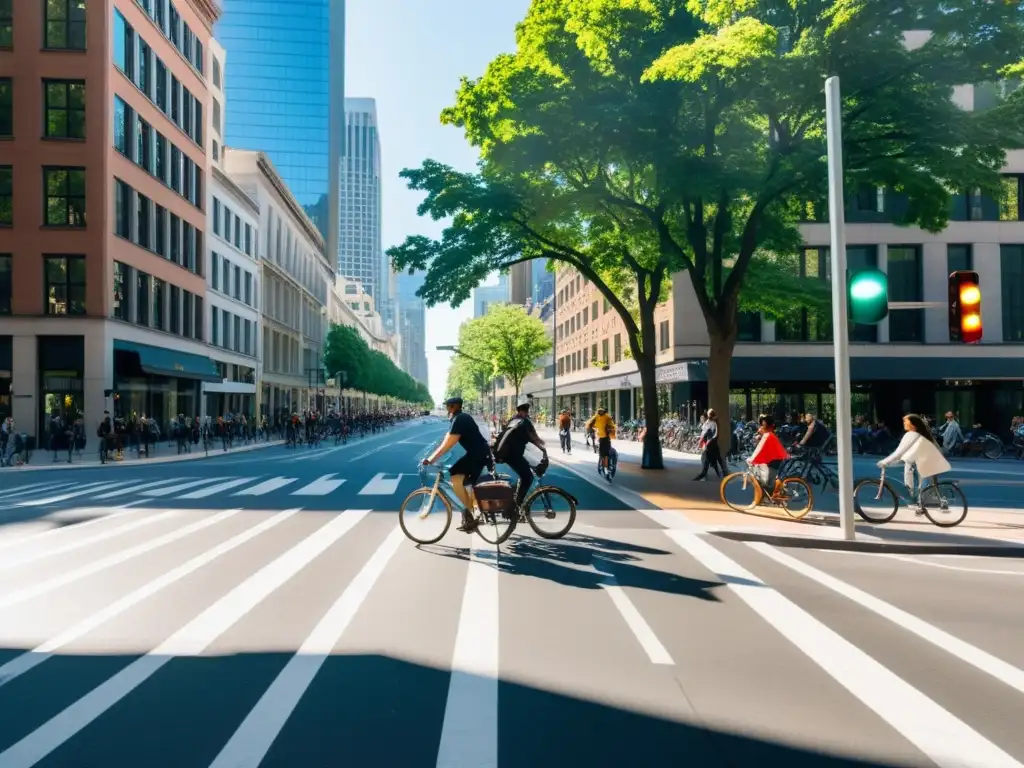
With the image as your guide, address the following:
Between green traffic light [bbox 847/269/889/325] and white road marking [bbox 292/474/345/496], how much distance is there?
11.0m

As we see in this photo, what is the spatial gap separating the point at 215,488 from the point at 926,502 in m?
14.0

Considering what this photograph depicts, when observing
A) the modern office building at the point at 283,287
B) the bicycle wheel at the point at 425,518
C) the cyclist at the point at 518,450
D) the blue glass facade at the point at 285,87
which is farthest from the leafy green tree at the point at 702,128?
the blue glass facade at the point at 285,87

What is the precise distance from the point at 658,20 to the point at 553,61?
8.45ft

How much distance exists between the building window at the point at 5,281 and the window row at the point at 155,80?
9653mm

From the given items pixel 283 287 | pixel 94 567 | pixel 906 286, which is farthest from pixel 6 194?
pixel 906 286

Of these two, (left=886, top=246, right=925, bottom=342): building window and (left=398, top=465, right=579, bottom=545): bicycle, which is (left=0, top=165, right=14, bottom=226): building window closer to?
(left=398, top=465, right=579, bottom=545): bicycle

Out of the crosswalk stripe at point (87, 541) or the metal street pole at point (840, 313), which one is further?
the metal street pole at point (840, 313)

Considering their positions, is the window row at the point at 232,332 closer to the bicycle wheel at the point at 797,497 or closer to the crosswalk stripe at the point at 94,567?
the crosswalk stripe at the point at 94,567

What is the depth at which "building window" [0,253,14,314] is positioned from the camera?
32594 millimetres

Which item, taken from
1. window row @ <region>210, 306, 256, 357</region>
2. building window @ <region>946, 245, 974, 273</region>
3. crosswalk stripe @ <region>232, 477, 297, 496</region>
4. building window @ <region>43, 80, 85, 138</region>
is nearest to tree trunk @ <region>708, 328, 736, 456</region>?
crosswalk stripe @ <region>232, 477, 297, 496</region>

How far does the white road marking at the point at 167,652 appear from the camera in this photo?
161 inches

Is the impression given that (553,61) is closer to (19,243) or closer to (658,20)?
(658,20)

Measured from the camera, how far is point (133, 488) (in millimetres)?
17797

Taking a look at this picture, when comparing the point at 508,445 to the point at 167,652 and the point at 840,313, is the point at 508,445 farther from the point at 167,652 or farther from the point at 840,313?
the point at 167,652
